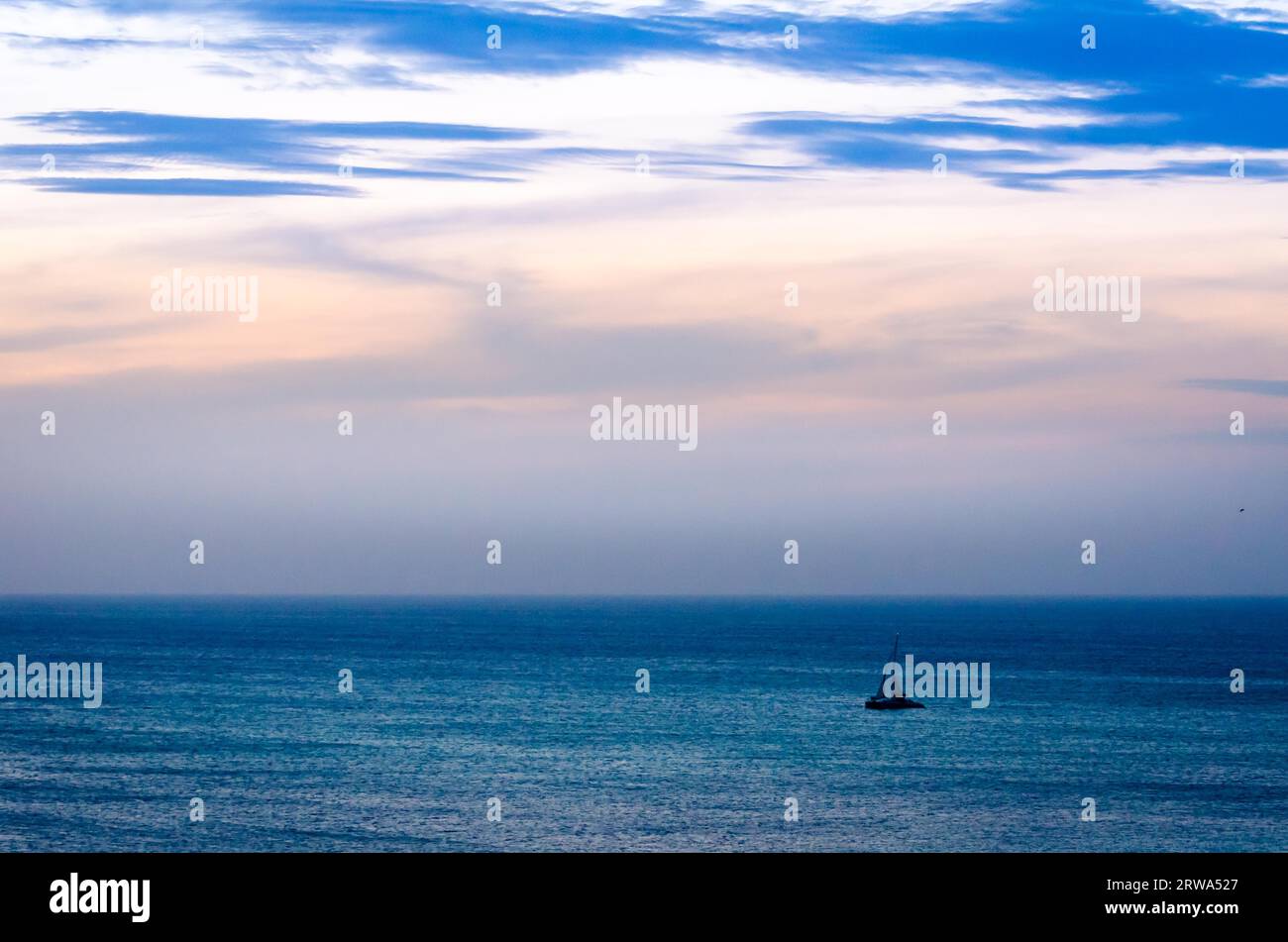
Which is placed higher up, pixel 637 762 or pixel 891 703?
pixel 637 762

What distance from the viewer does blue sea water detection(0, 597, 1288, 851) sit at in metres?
55.2

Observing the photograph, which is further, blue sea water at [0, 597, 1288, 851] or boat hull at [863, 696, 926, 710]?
boat hull at [863, 696, 926, 710]

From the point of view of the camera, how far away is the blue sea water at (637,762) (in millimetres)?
55219

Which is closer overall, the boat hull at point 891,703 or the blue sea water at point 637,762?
the blue sea water at point 637,762

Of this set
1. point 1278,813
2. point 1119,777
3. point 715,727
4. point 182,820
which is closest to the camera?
point 182,820

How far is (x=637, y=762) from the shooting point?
74.0 meters

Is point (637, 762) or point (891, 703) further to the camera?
point (891, 703)
